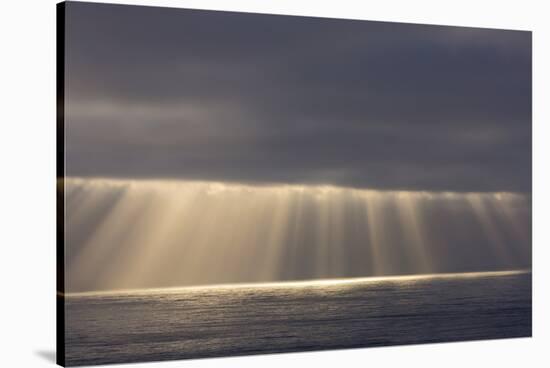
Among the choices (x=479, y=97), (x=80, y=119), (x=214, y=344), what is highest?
(x=479, y=97)

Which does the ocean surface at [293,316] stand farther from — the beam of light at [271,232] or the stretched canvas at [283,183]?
the beam of light at [271,232]

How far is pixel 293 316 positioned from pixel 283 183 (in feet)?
5.04

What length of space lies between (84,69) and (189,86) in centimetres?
119

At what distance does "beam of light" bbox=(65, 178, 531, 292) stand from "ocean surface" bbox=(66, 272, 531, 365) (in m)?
0.16

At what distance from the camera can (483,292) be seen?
46.2 ft

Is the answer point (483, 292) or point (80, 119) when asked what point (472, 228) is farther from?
point (80, 119)

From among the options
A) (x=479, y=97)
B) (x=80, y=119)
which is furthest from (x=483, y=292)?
(x=80, y=119)

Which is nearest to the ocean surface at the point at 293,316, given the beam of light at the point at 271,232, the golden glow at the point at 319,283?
the golden glow at the point at 319,283

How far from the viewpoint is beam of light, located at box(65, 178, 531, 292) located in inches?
485

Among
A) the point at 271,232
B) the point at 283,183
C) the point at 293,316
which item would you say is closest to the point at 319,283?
the point at 293,316

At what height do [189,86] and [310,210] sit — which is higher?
[189,86]

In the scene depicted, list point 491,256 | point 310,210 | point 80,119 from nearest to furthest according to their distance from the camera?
point 80,119 → point 310,210 → point 491,256

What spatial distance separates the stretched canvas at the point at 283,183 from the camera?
12.3 m

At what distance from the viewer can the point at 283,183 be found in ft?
43.4
